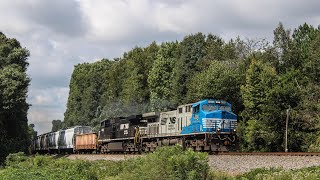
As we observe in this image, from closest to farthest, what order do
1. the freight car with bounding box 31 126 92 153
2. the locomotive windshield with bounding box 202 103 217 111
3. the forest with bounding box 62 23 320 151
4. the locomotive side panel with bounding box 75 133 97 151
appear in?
the locomotive windshield with bounding box 202 103 217 111 → the forest with bounding box 62 23 320 151 → the locomotive side panel with bounding box 75 133 97 151 → the freight car with bounding box 31 126 92 153

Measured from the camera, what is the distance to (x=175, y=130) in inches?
1308

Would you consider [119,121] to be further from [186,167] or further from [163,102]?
[186,167]

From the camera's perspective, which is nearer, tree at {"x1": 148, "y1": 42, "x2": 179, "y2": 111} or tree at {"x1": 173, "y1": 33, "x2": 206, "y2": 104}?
tree at {"x1": 173, "y1": 33, "x2": 206, "y2": 104}

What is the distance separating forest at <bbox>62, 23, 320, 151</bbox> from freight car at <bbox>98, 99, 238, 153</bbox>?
7395 millimetres

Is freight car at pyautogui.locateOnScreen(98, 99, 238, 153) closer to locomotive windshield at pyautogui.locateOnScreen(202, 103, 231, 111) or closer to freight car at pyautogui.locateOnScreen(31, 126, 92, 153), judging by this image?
locomotive windshield at pyautogui.locateOnScreen(202, 103, 231, 111)

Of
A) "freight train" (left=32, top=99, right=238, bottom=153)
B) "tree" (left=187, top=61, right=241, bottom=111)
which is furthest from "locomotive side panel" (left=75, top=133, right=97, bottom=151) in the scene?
"tree" (left=187, top=61, right=241, bottom=111)

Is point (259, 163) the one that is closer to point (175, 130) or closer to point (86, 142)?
point (175, 130)

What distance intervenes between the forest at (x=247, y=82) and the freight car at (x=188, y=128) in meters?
7.39

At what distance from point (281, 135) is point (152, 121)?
11.1 meters

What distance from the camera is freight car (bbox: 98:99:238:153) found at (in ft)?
98.4

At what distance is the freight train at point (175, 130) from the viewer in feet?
98.6

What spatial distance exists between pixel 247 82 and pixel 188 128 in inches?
524

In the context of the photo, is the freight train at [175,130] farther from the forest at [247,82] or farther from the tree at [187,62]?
the tree at [187,62]

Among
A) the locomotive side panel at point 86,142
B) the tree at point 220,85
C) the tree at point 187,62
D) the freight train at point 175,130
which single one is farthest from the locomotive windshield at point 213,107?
the tree at point 187,62
